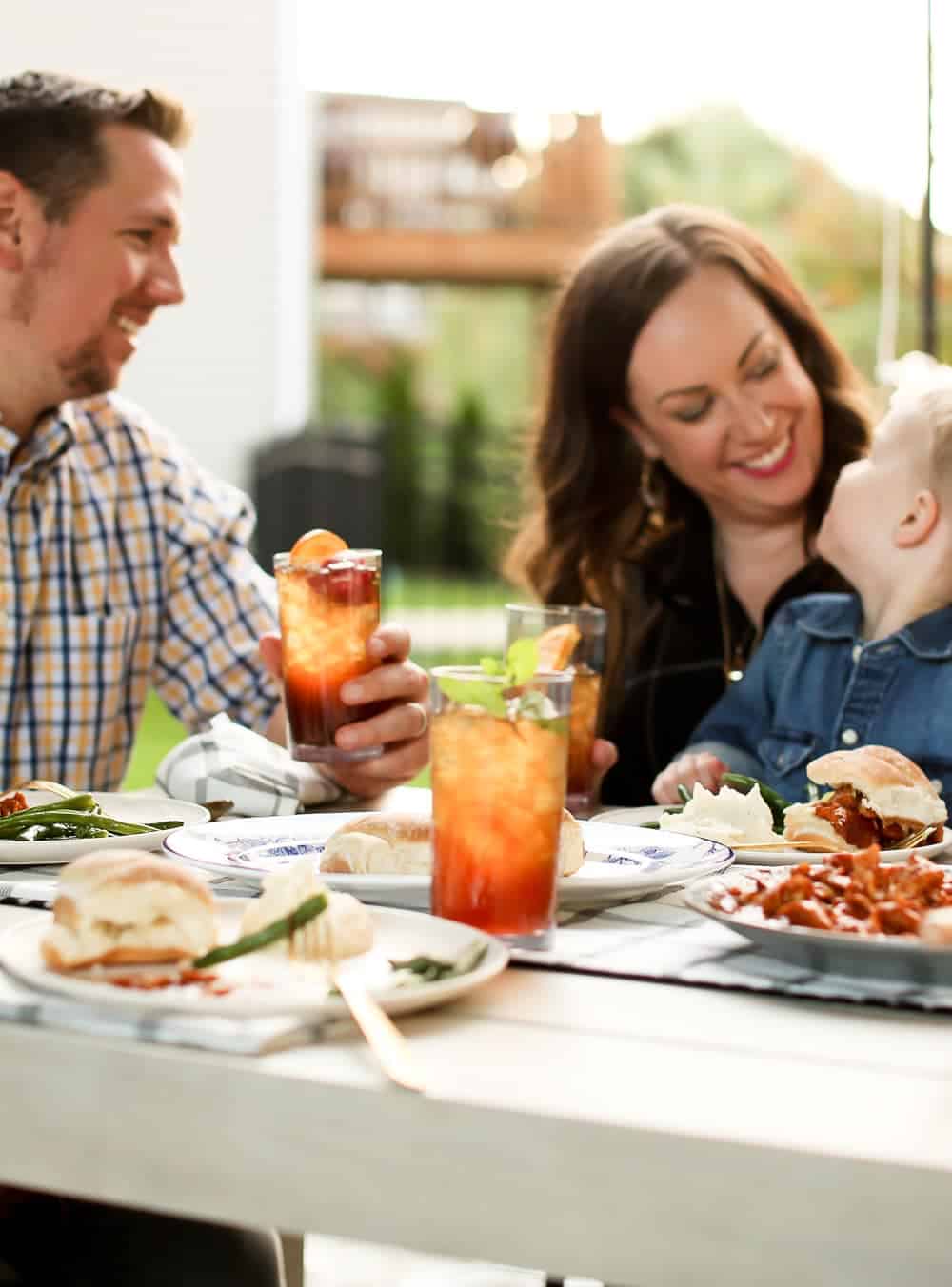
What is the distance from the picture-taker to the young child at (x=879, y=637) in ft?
6.51

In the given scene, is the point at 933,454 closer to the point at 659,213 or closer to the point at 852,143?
the point at 659,213

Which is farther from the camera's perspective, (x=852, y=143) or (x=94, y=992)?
(x=852, y=143)

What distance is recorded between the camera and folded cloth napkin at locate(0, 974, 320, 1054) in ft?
2.63

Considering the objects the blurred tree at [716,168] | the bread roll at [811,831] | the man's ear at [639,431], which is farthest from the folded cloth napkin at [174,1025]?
the blurred tree at [716,168]

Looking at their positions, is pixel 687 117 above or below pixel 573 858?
above

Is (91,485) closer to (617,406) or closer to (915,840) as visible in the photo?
(617,406)

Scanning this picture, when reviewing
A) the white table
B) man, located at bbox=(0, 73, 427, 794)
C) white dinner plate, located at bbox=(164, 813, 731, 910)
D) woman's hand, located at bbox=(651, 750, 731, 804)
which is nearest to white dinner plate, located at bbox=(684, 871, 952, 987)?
the white table

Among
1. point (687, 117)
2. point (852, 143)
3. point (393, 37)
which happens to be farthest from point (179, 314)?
point (687, 117)

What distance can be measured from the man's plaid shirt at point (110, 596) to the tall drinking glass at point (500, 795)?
4.50 feet

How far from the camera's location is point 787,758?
209 cm

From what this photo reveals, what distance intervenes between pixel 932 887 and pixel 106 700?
163cm

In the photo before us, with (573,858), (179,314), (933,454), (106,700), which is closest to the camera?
(573,858)

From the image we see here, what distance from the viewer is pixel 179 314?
9.73 m

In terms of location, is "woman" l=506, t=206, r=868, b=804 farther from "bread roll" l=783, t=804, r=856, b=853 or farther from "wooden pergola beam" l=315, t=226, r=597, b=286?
"wooden pergola beam" l=315, t=226, r=597, b=286
